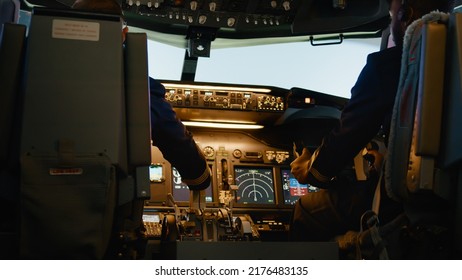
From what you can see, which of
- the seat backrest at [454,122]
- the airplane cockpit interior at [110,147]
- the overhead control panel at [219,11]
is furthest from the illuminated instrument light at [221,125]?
the seat backrest at [454,122]

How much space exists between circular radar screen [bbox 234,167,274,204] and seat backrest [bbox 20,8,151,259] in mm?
1760

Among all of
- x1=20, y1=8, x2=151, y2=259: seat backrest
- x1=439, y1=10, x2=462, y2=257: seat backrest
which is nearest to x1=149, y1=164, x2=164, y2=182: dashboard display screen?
x1=20, y1=8, x2=151, y2=259: seat backrest

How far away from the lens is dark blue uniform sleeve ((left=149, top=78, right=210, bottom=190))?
9.89 feet

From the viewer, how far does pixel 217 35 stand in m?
4.90

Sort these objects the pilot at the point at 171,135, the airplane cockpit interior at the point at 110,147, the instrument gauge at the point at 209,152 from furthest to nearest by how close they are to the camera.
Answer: the instrument gauge at the point at 209,152 → the pilot at the point at 171,135 → the airplane cockpit interior at the point at 110,147

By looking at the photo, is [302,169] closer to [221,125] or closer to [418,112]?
[418,112]

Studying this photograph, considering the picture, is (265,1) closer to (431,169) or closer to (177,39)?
(177,39)

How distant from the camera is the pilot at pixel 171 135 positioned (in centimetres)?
289

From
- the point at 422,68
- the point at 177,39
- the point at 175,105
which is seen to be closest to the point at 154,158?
the point at 175,105

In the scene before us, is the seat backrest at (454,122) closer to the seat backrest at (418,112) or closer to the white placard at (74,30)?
the seat backrest at (418,112)

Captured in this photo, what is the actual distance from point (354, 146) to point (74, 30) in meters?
1.29

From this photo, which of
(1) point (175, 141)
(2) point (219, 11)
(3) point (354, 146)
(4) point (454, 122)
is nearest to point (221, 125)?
(2) point (219, 11)

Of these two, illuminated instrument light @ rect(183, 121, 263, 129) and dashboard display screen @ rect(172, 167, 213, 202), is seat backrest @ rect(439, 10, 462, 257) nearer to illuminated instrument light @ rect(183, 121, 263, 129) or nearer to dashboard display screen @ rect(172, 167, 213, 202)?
dashboard display screen @ rect(172, 167, 213, 202)
